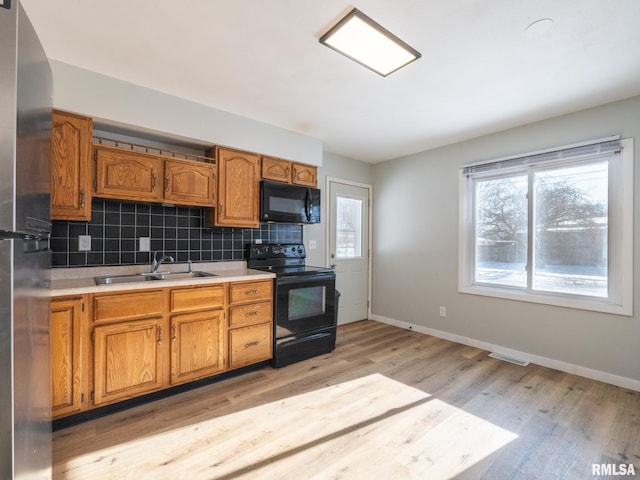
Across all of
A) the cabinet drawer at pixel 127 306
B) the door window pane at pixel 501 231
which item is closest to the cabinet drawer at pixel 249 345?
the cabinet drawer at pixel 127 306

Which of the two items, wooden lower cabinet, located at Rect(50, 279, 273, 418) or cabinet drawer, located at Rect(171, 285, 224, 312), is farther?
cabinet drawer, located at Rect(171, 285, 224, 312)

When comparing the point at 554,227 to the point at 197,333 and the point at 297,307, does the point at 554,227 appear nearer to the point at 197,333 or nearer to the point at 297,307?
the point at 297,307

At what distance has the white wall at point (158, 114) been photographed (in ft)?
6.77

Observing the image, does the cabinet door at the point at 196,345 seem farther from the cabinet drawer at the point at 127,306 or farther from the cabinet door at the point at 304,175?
the cabinet door at the point at 304,175

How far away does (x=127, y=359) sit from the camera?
2.06m

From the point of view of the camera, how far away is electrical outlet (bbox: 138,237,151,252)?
260 centimetres

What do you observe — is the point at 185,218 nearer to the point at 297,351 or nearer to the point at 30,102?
the point at 297,351

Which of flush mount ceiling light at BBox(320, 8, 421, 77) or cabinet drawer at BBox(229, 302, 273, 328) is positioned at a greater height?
flush mount ceiling light at BBox(320, 8, 421, 77)

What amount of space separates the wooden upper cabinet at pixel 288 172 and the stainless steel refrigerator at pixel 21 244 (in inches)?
82.3

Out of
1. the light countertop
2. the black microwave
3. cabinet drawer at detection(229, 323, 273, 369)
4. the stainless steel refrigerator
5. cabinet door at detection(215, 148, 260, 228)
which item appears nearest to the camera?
the stainless steel refrigerator

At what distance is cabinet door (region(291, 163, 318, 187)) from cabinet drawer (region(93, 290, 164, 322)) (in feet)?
6.09

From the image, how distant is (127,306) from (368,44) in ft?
7.83
